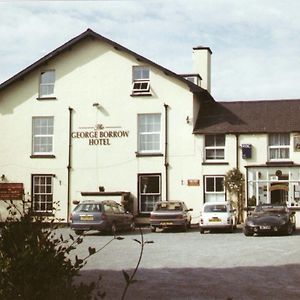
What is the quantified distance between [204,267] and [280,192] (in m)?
15.3

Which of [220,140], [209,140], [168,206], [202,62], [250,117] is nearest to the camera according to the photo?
[168,206]

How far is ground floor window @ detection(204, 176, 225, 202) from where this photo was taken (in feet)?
98.7

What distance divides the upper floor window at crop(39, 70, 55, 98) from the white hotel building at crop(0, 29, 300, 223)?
55mm

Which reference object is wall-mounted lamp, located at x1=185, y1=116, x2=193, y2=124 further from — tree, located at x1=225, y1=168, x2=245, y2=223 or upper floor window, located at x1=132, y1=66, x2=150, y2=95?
tree, located at x1=225, y1=168, x2=245, y2=223

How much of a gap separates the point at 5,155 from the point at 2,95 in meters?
3.38

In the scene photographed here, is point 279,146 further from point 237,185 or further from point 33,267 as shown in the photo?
point 33,267

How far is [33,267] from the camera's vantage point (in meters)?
5.85

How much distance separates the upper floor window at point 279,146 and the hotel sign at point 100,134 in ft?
24.3

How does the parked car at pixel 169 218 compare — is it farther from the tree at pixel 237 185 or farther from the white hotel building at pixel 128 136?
the tree at pixel 237 185

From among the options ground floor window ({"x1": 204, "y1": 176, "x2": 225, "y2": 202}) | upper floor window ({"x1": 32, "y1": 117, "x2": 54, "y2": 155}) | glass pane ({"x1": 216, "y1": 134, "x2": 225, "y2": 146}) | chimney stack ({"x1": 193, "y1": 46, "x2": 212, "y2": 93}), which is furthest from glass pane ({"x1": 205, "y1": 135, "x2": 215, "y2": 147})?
upper floor window ({"x1": 32, "y1": 117, "x2": 54, "y2": 155})

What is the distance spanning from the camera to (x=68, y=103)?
32.2 meters

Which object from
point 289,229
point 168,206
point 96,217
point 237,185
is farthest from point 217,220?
point 96,217

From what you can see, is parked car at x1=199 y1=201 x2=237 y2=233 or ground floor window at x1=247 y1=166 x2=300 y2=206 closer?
parked car at x1=199 y1=201 x2=237 y2=233

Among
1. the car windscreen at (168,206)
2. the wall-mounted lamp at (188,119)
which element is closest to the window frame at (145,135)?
the wall-mounted lamp at (188,119)
